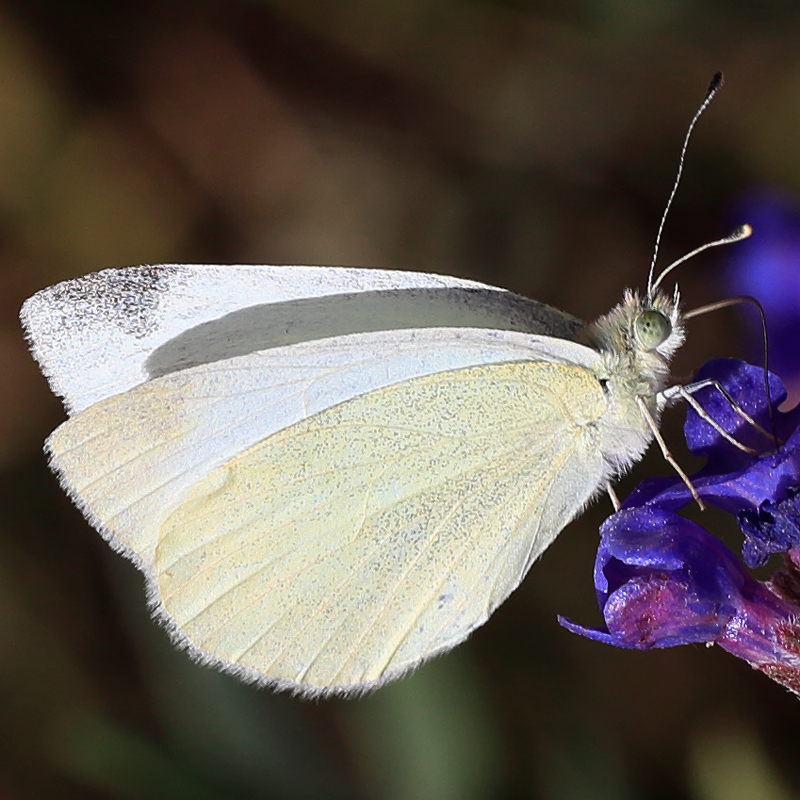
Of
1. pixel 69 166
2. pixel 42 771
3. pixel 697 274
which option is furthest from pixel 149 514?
pixel 697 274

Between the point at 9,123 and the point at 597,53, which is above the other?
the point at 9,123

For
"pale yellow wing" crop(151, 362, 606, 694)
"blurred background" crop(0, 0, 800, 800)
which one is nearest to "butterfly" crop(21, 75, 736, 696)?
"pale yellow wing" crop(151, 362, 606, 694)

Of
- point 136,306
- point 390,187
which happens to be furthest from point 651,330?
point 390,187

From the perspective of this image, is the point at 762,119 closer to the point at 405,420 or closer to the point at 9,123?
the point at 405,420

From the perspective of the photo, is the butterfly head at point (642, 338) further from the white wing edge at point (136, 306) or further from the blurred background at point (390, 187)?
the blurred background at point (390, 187)

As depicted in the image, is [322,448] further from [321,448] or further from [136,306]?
[136,306]

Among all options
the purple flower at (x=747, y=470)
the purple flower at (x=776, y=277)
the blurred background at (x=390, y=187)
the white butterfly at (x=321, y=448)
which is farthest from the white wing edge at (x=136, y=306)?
the blurred background at (x=390, y=187)
